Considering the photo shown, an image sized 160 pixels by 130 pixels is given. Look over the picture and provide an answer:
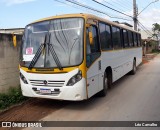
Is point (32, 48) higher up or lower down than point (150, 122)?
higher up

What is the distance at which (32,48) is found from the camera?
7910 mm

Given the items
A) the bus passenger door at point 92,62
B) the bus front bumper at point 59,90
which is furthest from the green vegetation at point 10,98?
the bus passenger door at point 92,62

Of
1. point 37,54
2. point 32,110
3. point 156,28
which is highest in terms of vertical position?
point 156,28

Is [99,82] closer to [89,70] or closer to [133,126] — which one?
[89,70]

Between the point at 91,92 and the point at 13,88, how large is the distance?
311 cm

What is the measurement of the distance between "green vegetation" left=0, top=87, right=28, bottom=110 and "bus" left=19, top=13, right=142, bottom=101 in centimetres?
82

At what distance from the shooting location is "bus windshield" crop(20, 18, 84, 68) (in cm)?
732

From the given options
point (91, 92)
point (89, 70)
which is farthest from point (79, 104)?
point (89, 70)

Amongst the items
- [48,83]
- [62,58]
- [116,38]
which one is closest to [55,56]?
[62,58]

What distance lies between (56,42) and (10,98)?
2.63 m

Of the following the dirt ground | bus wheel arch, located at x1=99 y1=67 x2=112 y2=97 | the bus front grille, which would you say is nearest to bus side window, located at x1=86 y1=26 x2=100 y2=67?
the bus front grille

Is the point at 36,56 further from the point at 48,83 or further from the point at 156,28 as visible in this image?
the point at 156,28

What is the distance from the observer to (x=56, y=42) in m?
7.59

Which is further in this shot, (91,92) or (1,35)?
(1,35)
